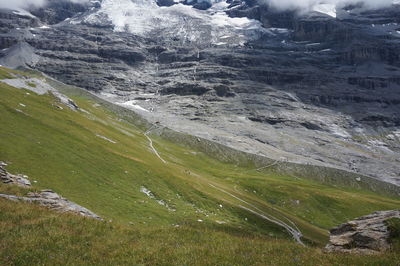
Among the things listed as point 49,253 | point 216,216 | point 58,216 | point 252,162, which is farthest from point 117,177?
point 252,162

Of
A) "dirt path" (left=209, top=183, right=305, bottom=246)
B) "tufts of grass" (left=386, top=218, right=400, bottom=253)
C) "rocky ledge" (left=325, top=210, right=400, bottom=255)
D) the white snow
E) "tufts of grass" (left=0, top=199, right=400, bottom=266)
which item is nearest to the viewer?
"tufts of grass" (left=0, top=199, right=400, bottom=266)

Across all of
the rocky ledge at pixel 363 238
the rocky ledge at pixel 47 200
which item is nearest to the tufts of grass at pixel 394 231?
the rocky ledge at pixel 363 238

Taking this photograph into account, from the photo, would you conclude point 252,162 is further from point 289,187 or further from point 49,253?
point 49,253

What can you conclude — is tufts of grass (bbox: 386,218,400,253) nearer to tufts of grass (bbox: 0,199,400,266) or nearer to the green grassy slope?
tufts of grass (bbox: 0,199,400,266)

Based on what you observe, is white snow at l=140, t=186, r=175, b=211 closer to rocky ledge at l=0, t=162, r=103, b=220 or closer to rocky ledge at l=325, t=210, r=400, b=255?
rocky ledge at l=0, t=162, r=103, b=220

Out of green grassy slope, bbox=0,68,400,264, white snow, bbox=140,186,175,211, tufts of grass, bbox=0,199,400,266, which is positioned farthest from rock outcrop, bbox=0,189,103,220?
white snow, bbox=140,186,175,211

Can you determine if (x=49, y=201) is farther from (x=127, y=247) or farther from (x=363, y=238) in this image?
(x=363, y=238)

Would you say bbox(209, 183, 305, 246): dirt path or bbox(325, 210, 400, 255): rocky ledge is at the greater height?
bbox(325, 210, 400, 255): rocky ledge

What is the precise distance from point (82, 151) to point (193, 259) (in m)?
42.0

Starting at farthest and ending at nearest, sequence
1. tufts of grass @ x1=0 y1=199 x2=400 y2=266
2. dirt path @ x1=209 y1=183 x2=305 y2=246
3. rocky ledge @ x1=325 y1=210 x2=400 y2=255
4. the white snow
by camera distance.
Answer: dirt path @ x1=209 y1=183 x2=305 y2=246, the white snow, rocky ledge @ x1=325 y1=210 x2=400 y2=255, tufts of grass @ x1=0 y1=199 x2=400 y2=266

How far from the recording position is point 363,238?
2058 centimetres

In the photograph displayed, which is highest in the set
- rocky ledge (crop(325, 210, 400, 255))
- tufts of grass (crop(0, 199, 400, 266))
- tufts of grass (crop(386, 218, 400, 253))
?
tufts of grass (crop(0, 199, 400, 266))

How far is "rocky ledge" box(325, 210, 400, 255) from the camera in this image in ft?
62.2

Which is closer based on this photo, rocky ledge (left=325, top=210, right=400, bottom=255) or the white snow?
rocky ledge (left=325, top=210, right=400, bottom=255)
